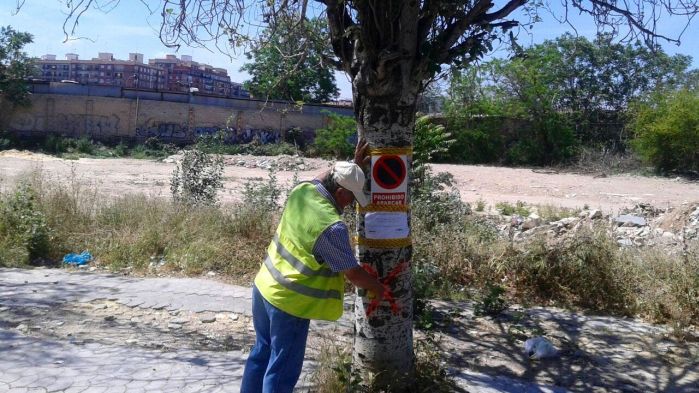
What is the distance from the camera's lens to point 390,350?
3980mm

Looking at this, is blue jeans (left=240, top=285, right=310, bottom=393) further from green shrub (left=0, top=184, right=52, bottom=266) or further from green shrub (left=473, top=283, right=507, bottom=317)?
green shrub (left=0, top=184, right=52, bottom=266)

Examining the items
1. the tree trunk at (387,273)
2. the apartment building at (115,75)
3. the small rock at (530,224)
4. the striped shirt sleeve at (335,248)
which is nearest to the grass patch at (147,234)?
the tree trunk at (387,273)

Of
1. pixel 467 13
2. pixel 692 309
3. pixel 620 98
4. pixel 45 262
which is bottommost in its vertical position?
pixel 45 262

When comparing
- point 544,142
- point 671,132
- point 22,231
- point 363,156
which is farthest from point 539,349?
point 544,142

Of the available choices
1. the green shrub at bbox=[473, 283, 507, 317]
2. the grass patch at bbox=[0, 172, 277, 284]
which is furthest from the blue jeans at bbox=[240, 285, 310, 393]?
the grass patch at bbox=[0, 172, 277, 284]

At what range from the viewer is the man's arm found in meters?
3.42

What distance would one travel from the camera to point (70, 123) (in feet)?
121

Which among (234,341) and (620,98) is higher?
(620,98)

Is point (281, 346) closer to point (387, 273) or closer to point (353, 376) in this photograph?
point (353, 376)

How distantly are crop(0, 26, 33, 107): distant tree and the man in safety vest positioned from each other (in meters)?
36.0

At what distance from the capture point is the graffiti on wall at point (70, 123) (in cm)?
3612

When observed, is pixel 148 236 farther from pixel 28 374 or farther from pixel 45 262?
pixel 28 374

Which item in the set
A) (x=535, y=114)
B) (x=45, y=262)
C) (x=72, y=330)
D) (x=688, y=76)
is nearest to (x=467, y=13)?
(x=72, y=330)

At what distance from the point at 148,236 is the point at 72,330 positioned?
274 cm
